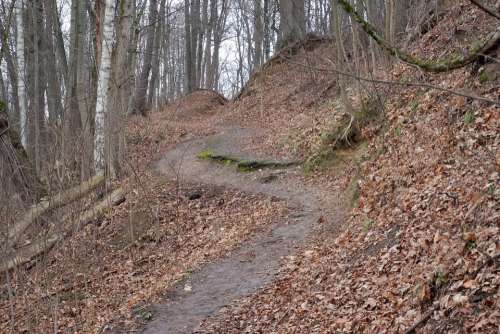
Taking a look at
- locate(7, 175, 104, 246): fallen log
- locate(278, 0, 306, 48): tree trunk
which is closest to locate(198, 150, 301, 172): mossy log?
locate(7, 175, 104, 246): fallen log

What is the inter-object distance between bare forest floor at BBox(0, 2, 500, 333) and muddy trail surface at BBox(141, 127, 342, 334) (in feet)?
0.11

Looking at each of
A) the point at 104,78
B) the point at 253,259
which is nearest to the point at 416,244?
the point at 253,259

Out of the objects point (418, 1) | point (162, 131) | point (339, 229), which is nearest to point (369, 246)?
point (339, 229)

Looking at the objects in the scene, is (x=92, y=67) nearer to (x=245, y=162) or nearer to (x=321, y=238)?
(x=245, y=162)

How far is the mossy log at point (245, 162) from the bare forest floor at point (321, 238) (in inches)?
8.8

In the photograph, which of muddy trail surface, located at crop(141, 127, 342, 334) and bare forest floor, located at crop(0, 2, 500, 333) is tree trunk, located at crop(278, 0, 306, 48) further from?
muddy trail surface, located at crop(141, 127, 342, 334)

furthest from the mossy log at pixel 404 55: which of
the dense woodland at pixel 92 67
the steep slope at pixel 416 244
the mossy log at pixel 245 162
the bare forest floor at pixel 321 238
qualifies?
the mossy log at pixel 245 162

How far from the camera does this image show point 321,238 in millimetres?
8383

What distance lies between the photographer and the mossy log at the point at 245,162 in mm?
13180

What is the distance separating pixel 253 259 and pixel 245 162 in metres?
5.62

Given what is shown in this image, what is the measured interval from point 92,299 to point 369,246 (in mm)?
4957

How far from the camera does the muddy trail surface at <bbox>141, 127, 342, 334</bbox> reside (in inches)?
301

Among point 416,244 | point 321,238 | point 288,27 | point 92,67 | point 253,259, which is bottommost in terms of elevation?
point 253,259

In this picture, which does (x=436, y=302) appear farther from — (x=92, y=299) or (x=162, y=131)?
(x=162, y=131)
